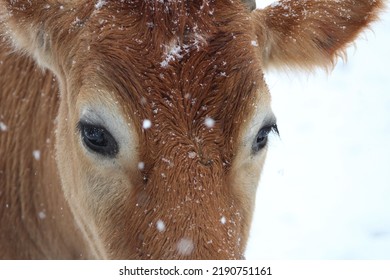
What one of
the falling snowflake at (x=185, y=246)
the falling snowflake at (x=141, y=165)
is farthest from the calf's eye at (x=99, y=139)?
the falling snowflake at (x=185, y=246)

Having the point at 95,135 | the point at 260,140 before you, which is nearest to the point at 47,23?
the point at 95,135

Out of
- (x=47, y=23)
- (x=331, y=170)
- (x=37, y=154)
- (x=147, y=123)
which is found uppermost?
(x=47, y=23)

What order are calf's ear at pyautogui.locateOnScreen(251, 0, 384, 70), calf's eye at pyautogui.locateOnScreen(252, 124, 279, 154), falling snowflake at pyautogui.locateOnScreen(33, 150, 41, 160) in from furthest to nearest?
1. falling snowflake at pyautogui.locateOnScreen(33, 150, 41, 160)
2. calf's ear at pyautogui.locateOnScreen(251, 0, 384, 70)
3. calf's eye at pyautogui.locateOnScreen(252, 124, 279, 154)

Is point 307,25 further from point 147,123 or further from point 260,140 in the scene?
point 147,123

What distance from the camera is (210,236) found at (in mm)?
2654

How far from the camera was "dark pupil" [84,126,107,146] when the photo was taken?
287cm

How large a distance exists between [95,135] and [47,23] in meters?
0.77

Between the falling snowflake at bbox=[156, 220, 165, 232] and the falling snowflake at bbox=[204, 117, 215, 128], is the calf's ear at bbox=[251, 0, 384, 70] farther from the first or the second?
the falling snowflake at bbox=[156, 220, 165, 232]

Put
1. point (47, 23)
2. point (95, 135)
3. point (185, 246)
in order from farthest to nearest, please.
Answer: point (47, 23) < point (95, 135) < point (185, 246)

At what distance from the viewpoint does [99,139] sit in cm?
290

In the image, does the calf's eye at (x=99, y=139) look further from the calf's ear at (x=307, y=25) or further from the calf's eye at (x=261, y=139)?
the calf's ear at (x=307, y=25)

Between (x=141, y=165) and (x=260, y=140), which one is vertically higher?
(x=260, y=140)

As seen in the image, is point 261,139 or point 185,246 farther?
point 261,139

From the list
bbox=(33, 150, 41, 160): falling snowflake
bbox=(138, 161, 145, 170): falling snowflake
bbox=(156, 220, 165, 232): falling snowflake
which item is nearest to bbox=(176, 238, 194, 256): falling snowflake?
bbox=(156, 220, 165, 232): falling snowflake
